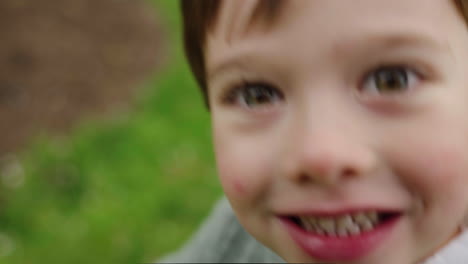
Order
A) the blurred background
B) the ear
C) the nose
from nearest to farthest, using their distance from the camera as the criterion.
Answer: the nose → the ear → the blurred background

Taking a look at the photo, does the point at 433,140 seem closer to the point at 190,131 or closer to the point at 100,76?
the point at 190,131

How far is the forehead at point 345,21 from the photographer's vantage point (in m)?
0.71

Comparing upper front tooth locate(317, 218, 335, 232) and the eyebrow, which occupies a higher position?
the eyebrow

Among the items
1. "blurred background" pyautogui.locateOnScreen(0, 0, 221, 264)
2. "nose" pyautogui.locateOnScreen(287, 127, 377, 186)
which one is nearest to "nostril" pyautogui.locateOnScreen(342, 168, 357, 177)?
"nose" pyautogui.locateOnScreen(287, 127, 377, 186)

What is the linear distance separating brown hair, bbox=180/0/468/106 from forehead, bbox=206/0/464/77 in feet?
0.03

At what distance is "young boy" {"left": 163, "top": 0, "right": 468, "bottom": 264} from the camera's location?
0.72 m

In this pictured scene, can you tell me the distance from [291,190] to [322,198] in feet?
0.13

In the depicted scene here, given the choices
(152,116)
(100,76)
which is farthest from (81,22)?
(152,116)

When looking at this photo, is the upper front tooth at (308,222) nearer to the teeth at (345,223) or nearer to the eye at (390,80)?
the teeth at (345,223)

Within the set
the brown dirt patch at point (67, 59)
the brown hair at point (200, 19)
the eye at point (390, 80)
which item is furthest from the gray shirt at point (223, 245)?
the brown dirt patch at point (67, 59)

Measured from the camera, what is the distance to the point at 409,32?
2.35ft

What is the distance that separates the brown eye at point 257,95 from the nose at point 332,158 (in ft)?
0.30

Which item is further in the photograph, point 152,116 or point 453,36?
point 152,116

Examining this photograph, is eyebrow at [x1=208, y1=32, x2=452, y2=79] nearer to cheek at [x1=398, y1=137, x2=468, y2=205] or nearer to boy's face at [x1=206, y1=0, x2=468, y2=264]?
boy's face at [x1=206, y1=0, x2=468, y2=264]
